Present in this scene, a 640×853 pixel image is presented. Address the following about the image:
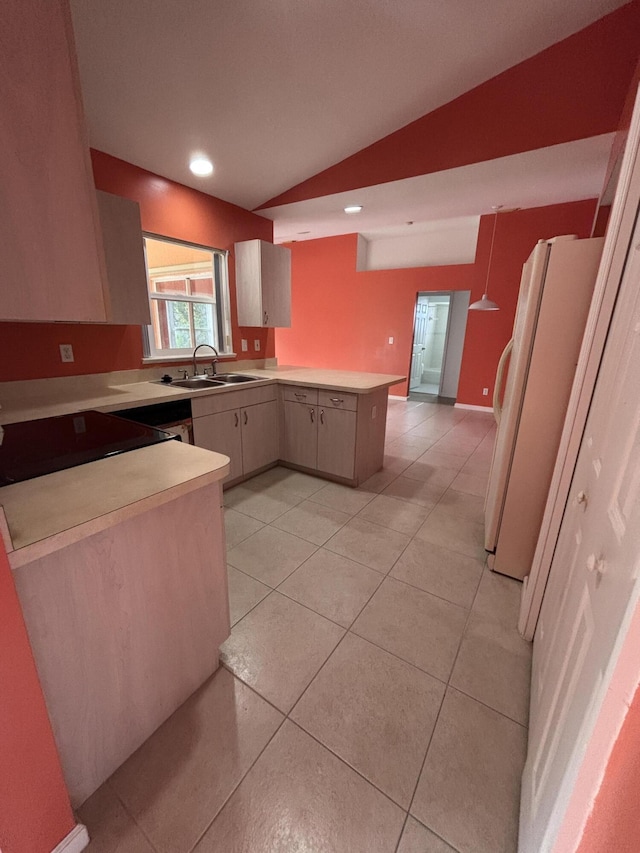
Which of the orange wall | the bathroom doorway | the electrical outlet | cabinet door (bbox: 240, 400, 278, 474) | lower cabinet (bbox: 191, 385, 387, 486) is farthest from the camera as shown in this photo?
the bathroom doorway

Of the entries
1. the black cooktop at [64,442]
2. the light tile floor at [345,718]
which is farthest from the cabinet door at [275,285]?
the light tile floor at [345,718]

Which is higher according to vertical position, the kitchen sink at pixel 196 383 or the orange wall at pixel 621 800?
the kitchen sink at pixel 196 383

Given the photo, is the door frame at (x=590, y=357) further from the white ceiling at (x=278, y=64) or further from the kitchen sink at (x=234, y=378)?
the kitchen sink at (x=234, y=378)

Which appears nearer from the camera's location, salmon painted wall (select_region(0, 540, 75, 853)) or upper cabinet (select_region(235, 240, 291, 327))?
salmon painted wall (select_region(0, 540, 75, 853))

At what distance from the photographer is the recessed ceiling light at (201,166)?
8.44 feet

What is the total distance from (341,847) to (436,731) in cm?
45

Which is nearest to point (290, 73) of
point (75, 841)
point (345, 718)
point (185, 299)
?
point (185, 299)

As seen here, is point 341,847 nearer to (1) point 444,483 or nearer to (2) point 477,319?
(1) point 444,483

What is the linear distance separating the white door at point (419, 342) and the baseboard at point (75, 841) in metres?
6.17

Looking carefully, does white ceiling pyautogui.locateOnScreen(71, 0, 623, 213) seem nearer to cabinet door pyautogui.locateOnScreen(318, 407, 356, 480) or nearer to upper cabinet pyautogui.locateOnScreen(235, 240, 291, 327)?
upper cabinet pyautogui.locateOnScreen(235, 240, 291, 327)

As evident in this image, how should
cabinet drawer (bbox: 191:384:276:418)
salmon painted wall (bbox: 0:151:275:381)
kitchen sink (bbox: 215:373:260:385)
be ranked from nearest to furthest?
salmon painted wall (bbox: 0:151:275:381) → cabinet drawer (bbox: 191:384:276:418) → kitchen sink (bbox: 215:373:260:385)

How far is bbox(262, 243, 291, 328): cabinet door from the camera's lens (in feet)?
10.9

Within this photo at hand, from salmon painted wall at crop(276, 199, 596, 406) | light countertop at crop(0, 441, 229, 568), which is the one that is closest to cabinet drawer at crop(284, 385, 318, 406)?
light countertop at crop(0, 441, 229, 568)

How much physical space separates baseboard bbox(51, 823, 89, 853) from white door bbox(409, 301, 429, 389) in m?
6.17
